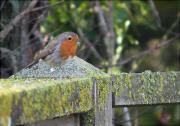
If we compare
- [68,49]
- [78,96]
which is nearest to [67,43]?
[68,49]

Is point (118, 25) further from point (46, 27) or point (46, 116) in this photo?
point (46, 116)

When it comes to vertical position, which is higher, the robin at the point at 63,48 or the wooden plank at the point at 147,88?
the robin at the point at 63,48

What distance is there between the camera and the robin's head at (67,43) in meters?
2.72

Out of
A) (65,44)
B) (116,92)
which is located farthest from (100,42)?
(116,92)

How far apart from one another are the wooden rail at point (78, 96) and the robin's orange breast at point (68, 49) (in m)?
0.39

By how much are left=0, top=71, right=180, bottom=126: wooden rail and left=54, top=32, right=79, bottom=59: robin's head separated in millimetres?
391

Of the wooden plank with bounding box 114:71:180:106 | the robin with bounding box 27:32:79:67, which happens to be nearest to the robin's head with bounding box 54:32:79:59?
the robin with bounding box 27:32:79:67

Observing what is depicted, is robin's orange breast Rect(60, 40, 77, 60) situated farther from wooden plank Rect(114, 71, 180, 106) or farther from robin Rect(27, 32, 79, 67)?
wooden plank Rect(114, 71, 180, 106)

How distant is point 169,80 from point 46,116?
95cm

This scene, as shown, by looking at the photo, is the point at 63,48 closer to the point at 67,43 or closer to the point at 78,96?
the point at 67,43

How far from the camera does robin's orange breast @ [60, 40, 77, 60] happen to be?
2.73 m

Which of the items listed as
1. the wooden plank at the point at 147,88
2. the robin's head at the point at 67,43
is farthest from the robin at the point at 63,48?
the wooden plank at the point at 147,88

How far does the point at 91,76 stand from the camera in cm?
220

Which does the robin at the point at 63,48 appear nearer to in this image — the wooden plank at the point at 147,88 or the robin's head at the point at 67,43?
the robin's head at the point at 67,43
